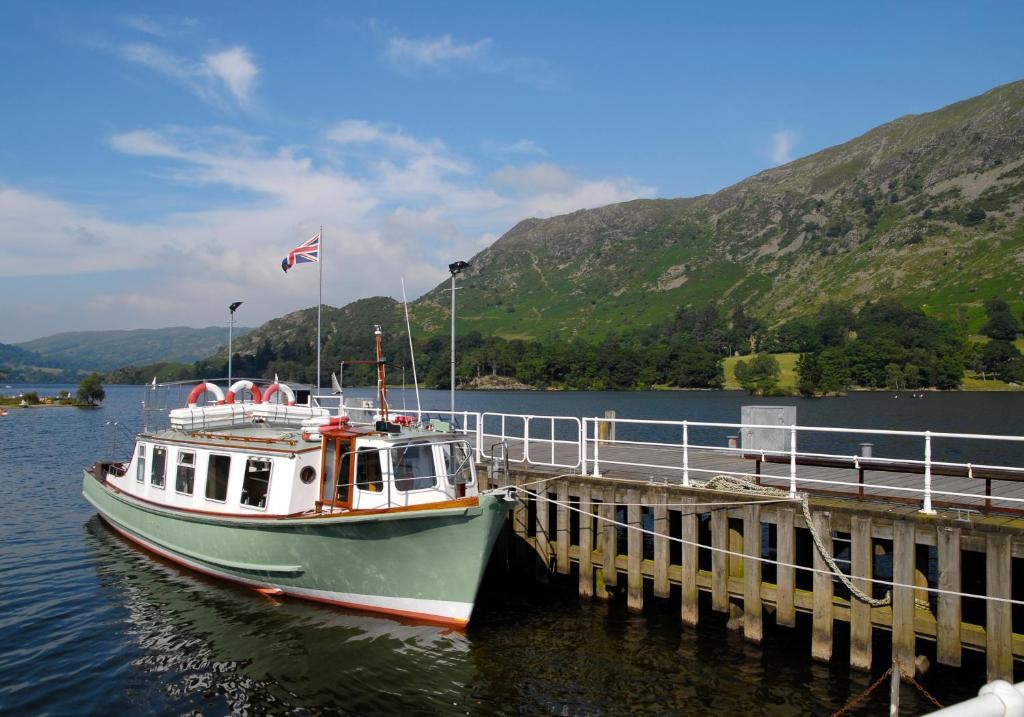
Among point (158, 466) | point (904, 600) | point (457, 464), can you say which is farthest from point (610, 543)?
point (158, 466)

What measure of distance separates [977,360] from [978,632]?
478 feet

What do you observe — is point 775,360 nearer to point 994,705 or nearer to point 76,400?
point 76,400

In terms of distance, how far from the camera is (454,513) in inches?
590

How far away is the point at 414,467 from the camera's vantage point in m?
17.2

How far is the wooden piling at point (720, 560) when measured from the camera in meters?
15.2

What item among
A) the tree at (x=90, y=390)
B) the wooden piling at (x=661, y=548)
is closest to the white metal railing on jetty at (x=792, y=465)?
the wooden piling at (x=661, y=548)

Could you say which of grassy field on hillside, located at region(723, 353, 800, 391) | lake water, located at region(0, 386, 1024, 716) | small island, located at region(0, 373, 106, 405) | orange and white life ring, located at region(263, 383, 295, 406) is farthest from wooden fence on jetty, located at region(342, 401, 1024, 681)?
grassy field on hillside, located at region(723, 353, 800, 391)

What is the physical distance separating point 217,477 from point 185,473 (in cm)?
180

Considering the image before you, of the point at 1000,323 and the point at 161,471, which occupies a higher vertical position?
the point at 1000,323

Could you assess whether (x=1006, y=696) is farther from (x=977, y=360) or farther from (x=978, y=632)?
(x=977, y=360)

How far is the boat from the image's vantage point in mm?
15562

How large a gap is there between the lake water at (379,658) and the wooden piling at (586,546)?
0.42 m

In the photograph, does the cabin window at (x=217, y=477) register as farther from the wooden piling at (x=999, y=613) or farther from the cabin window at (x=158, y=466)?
the wooden piling at (x=999, y=613)

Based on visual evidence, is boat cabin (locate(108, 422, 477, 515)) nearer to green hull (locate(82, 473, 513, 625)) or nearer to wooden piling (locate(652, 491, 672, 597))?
green hull (locate(82, 473, 513, 625))
